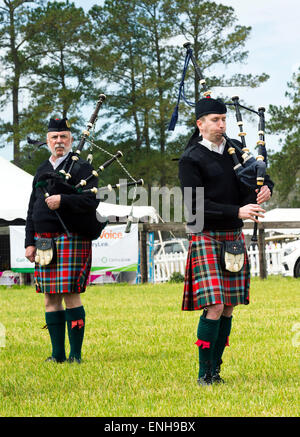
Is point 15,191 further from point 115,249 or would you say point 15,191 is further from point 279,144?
point 279,144

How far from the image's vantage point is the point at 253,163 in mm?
3891

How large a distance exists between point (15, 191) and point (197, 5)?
1287cm

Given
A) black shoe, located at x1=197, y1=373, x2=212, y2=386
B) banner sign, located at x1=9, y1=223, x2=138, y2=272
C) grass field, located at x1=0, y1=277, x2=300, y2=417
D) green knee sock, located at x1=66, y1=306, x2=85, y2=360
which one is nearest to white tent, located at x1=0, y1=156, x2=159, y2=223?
banner sign, located at x1=9, y1=223, x2=138, y2=272

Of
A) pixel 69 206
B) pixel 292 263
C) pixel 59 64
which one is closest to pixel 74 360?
pixel 69 206

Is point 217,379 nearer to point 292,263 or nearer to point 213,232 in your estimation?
point 213,232

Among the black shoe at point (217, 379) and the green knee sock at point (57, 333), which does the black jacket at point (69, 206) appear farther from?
the black shoe at point (217, 379)

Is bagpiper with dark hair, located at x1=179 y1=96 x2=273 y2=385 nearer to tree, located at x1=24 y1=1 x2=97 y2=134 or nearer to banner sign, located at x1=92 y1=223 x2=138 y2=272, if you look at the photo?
banner sign, located at x1=92 y1=223 x2=138 y2=272

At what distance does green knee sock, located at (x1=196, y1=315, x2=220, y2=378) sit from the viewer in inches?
152

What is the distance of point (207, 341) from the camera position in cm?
386

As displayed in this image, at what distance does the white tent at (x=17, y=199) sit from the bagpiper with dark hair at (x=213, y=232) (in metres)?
11.2

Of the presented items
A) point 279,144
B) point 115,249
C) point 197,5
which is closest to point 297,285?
point 115,249

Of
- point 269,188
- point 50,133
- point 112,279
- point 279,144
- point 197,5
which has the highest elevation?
point 197,5
